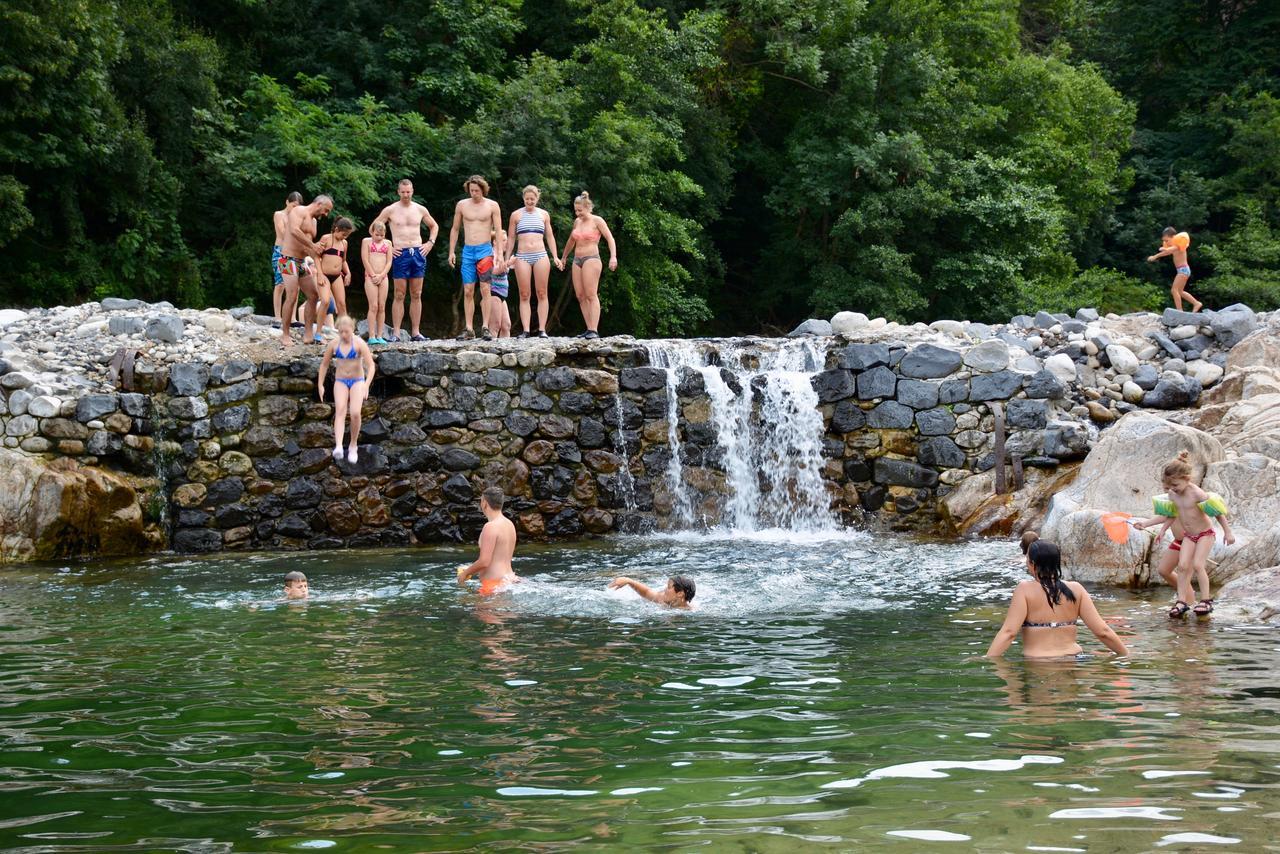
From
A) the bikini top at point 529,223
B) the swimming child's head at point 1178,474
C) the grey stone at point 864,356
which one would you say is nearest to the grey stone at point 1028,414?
the grey stone at point 864,356

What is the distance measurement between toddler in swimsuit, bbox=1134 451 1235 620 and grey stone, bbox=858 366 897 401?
6.11 meters

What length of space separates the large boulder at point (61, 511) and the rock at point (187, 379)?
4.06ft

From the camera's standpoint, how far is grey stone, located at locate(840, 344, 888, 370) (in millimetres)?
14820

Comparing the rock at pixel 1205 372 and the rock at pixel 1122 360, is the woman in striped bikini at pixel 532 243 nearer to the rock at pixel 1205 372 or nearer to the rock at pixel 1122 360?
the rock at pixel 1122 360

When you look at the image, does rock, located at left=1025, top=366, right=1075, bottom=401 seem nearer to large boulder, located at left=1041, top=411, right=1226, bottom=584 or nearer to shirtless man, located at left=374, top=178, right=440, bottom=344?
large boulder, located at left=1041, top=411, right=1226, bottom=584

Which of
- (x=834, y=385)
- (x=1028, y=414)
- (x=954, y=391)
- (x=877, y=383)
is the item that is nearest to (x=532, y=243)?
(x=834, y=385)

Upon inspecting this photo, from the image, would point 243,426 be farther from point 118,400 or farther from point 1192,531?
point 1192,531

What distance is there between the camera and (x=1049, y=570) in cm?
660

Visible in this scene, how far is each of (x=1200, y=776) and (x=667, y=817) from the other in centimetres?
195

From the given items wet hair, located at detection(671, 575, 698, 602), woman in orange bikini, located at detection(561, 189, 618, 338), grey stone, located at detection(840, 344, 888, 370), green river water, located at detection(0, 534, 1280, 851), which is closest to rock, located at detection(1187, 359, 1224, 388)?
grey stone, located at detection(840, 344, 888, 370)

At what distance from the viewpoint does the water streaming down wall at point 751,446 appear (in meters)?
14.7

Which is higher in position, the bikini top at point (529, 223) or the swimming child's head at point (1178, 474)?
the bikini top at point (529, 223)

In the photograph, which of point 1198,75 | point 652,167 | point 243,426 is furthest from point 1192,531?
point 1198,75

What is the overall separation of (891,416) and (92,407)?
9.17 m
